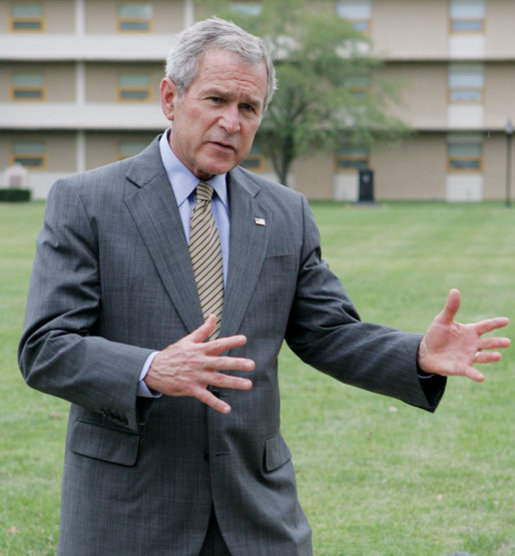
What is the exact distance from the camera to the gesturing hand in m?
2.44

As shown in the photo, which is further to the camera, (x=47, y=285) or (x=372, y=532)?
(x=372, y=532)

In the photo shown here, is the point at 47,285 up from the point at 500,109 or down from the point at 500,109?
down

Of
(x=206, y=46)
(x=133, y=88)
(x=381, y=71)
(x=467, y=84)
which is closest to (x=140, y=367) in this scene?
(x=206, y=46)

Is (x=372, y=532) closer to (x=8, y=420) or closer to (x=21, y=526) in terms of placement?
(x=21, y=526)

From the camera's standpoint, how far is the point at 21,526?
219 inches

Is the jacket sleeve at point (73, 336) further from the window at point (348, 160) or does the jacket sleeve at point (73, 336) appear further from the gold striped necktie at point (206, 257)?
the window at point (348, 160)

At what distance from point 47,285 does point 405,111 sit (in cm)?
4755

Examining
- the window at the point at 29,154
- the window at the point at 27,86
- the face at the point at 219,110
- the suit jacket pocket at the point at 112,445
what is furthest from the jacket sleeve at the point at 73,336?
the window at the point at 29,154

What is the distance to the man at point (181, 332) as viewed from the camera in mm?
2635

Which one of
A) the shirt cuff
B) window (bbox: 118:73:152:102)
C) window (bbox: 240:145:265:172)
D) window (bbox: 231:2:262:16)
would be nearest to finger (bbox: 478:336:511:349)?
the shirt cuff

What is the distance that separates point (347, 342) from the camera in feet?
10.1

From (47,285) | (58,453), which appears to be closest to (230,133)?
(47,285)

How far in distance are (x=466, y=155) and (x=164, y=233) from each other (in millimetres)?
47922

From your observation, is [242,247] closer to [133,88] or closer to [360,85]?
[360,85]
